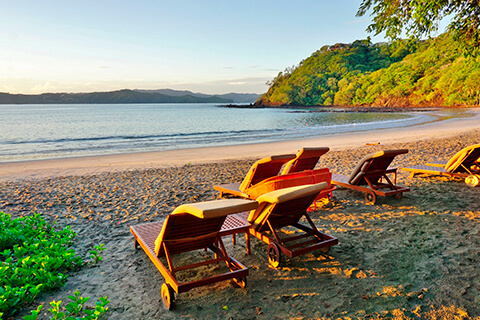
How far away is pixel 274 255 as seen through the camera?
11.5ft

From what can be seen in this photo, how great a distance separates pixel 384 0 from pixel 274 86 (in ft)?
483

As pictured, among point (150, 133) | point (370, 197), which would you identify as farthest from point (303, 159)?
point (150, 133)

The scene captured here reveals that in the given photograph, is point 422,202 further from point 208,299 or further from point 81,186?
point 81,186

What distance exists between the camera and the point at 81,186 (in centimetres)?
777

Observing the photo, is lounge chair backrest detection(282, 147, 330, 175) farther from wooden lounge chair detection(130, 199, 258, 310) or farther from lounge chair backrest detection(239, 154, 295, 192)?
wooden lounge chair detection(130, 199, 258, 310)

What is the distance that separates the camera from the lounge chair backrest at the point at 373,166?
5.48m

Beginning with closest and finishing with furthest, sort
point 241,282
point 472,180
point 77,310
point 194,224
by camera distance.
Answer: point 77,310 → point 194,224 → point 241,282 → point 472,180

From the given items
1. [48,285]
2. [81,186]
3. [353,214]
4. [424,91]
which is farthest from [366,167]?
[424,91]

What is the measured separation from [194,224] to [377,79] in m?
111

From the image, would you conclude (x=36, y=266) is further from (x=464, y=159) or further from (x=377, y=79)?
(x=377, y=79)

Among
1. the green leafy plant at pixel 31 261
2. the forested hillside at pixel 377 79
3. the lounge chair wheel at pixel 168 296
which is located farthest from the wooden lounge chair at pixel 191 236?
the forested hillside at pixel 377 79

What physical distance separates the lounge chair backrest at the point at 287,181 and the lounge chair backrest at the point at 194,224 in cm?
163

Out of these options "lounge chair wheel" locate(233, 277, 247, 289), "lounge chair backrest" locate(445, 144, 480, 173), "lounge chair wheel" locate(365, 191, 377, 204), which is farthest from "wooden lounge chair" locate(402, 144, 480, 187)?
"lounge chair wheel" locate(233, 277, 247, 289)

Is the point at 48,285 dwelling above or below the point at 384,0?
Answer: below
